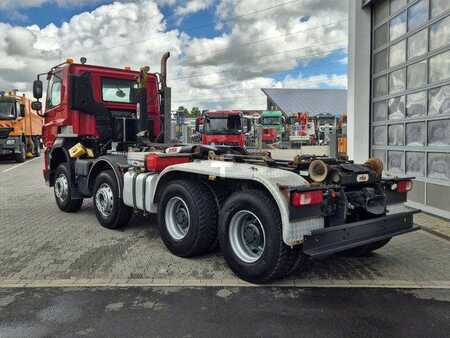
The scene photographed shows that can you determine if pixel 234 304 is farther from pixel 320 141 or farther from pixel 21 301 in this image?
pixel 320 141

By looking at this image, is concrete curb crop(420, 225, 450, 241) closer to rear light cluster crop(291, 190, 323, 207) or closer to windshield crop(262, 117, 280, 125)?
rear light cluster crop(291, 190, 323, 207)

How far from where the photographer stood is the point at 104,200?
705 centimetres

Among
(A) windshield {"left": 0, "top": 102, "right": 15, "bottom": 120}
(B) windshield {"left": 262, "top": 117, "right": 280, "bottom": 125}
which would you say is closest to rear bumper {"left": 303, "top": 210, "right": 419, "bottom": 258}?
(A) windshield {"left": 0, "top": 102, "right": 15, "bottom": 120}

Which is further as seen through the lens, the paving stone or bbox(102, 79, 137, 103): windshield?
bbox(102, 79, 137, 103): windshield

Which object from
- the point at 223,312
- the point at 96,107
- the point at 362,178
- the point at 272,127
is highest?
the point at 272,127

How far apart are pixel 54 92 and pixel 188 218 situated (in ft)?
14.9

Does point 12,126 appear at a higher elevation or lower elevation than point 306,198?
higher

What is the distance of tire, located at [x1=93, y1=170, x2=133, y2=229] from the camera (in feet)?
22.3

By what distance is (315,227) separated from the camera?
420 centimetres

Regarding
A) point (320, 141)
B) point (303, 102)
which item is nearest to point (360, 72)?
point (320, 141)

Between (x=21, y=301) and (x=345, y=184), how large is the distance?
3.26 m

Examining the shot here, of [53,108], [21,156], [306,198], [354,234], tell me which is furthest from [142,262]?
[21,156]

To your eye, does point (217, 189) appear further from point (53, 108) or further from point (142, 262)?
point (53, 108)

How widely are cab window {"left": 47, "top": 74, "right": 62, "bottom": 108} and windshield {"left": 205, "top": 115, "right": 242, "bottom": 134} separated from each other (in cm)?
1372
